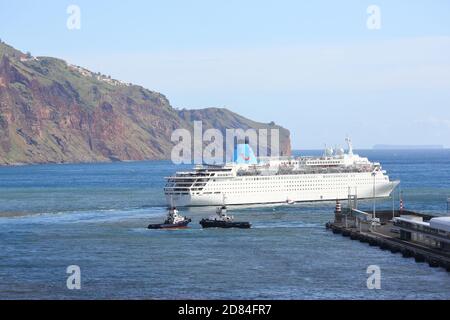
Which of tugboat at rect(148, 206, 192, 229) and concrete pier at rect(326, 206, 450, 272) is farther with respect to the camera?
tugboat at rect(148, 206, 192, 229)

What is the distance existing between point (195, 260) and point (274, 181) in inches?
1785

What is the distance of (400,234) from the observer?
63.4 meters

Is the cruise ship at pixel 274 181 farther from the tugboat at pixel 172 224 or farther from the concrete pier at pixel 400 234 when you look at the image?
the tugboat at pixel 172 224

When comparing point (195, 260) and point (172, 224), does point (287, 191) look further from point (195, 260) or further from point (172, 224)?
point (195, 260)

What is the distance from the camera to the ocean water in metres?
45.2

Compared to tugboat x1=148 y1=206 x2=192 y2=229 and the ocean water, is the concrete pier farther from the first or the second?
tugboat x1=148 y1=206 x2=192 y2=229

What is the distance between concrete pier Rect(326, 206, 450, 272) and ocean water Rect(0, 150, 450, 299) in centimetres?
78

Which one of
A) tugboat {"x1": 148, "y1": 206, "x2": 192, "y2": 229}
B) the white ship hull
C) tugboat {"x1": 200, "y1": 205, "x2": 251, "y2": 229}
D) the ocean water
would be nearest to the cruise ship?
the white ship hull

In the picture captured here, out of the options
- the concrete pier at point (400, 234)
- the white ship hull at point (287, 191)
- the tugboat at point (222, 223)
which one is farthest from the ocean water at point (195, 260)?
the white ship hull at point (287, 191)

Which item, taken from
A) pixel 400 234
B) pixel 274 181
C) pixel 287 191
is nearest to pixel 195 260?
pixel 400 234

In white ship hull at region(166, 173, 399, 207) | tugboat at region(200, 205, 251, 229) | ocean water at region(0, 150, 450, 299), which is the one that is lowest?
ocean water at region(0, 150, 450, 299)

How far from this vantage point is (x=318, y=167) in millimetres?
105688
